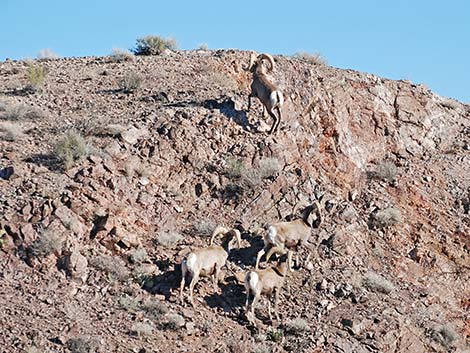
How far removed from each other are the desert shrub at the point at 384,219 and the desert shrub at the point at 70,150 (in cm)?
661

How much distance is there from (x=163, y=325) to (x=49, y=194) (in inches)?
152

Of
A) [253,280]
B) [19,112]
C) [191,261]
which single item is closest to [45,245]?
[191,261]

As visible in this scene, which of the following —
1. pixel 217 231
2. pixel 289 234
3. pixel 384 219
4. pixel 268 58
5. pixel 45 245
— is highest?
pixel 268 58

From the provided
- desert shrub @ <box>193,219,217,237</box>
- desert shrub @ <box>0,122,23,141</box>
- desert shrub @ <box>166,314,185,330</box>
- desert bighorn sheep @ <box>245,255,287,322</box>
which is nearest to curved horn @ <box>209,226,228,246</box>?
desert shrub @ <box>193,219,217,237</box>

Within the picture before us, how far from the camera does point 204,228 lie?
1867 cm

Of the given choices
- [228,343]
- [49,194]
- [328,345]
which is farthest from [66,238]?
[328,345]

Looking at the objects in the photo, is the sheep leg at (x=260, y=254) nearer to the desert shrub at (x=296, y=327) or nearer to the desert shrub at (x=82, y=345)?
the desert shrub at (x=296, y=327)

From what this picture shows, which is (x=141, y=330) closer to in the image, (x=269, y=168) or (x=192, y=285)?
(x=192, y=285)

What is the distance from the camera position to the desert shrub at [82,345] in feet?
49.3

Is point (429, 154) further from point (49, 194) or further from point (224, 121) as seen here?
point (49, 194)

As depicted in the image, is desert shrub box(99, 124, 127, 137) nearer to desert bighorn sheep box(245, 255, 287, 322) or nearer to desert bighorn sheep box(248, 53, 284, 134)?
desert bighorn sheep box(248, 53, 284, 134)

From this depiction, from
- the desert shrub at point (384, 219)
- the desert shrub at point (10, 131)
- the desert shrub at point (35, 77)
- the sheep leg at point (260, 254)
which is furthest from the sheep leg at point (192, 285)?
the desert shrub at point (35, 77)

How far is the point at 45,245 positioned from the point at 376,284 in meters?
6.71

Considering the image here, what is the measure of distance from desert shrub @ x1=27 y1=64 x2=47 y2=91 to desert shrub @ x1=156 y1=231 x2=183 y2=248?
797 cm
